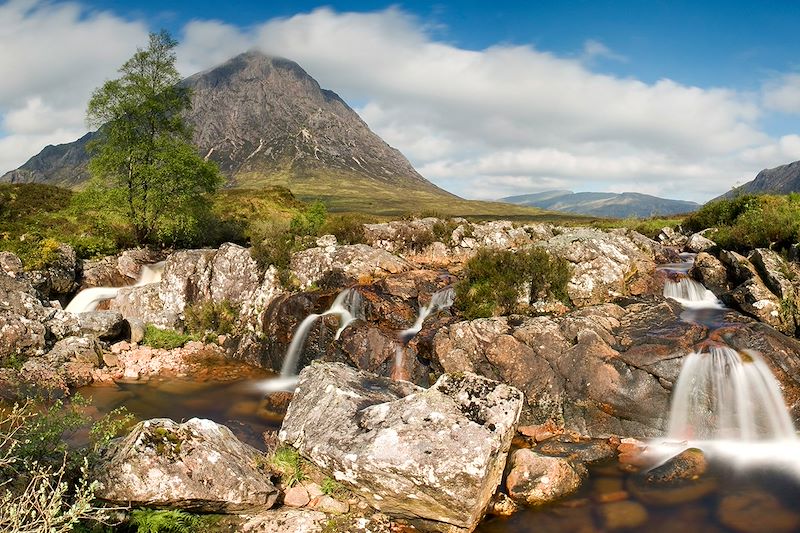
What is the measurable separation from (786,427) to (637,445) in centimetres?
455

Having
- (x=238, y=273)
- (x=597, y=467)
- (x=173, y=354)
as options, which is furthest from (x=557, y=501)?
(x=238, y=273)

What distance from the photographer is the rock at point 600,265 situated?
72.7ft

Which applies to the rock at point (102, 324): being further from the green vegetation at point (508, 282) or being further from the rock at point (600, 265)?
the rock at point (600, 265)

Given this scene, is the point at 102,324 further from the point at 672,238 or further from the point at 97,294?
the point at 672,238

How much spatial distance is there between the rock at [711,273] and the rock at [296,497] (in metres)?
20.5

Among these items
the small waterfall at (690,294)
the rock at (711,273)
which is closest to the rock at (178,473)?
the small waterfall at (690,294)

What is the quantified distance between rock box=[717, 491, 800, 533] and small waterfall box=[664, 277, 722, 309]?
35.4 feet

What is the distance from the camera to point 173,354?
77.5ft

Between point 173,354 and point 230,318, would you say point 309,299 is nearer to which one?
point 230,318

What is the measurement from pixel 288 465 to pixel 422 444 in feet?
11.5

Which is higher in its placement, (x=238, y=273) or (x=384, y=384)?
(x=238, y=273)

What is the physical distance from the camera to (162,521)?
839 centimetres

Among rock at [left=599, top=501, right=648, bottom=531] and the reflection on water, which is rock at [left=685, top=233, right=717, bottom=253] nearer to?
rock at [left=599, top=501, right=648, bottom=531]

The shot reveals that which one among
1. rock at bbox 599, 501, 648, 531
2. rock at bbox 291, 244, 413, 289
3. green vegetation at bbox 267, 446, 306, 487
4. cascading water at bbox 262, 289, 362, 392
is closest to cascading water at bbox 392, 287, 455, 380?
cascading water at bbox 262, 289, 362, 392
